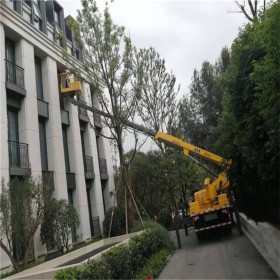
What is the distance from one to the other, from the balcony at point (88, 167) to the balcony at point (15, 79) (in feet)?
20.6

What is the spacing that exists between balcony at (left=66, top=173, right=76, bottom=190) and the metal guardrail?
271 centimetres

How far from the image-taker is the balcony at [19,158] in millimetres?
12258

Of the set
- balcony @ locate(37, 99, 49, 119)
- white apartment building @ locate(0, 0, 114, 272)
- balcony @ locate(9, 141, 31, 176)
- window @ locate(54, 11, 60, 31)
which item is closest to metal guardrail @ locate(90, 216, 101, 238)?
white apartment building @ locate(0, 0, 114, 272)

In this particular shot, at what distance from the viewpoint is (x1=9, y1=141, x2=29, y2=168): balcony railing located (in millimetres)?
12594

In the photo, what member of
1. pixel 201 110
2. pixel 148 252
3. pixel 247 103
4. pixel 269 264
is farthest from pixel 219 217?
pixel 201 110

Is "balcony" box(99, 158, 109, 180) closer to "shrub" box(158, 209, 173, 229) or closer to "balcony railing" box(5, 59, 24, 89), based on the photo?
"shrub" box(158, 209, 173, 229)

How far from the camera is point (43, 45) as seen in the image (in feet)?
52.7

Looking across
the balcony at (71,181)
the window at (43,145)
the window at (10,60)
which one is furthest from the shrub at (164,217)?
the window at (10,60)

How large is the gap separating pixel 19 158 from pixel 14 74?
344 centimetres

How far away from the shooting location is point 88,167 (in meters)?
19.0

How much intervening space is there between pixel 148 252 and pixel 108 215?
8.08 meters

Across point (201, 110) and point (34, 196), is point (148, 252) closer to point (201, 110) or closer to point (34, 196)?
point (34, 196)

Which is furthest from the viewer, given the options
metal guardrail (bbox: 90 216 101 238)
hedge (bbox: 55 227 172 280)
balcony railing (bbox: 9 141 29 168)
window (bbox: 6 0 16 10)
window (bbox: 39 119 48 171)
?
metal guardrail (bbox: 90 216 101 238)

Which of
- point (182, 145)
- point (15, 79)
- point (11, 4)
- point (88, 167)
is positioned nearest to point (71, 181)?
point (88, 167)
